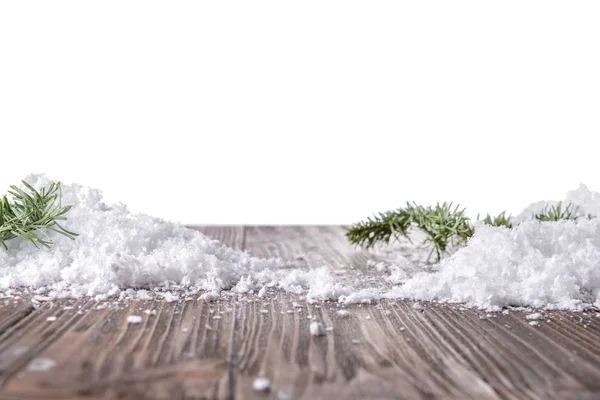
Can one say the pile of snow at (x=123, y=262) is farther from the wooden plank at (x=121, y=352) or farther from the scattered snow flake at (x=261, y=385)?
the scattered snow flake at (x=261, y=385)

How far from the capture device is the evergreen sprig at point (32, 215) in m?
1.32

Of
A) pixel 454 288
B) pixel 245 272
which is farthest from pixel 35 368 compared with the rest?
pixel 454 288

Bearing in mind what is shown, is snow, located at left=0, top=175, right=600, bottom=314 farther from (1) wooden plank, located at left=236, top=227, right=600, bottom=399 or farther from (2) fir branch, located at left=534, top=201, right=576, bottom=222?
(2) fir branch, located at left=534, top=201, right=576, bottom=222

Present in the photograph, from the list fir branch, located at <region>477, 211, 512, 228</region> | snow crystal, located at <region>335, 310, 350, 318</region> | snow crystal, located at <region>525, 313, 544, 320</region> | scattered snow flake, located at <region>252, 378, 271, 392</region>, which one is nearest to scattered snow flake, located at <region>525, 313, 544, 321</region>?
snow crystal, located at <region>525, 313, 544, 320</region>

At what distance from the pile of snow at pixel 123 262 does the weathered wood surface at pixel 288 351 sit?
3.1 inches

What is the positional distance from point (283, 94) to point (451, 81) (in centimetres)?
91

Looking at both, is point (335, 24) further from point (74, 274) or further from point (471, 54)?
point (74, 274)

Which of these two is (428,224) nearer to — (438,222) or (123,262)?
(438,222)

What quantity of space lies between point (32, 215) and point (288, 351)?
0.74 metres

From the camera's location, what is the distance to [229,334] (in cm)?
97

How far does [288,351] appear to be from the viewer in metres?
0.88

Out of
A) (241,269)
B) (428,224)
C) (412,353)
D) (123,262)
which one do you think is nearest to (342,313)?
(412,353)

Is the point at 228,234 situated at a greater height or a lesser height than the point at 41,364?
greater

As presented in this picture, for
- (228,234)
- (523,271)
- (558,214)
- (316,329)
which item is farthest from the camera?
(228,234)
